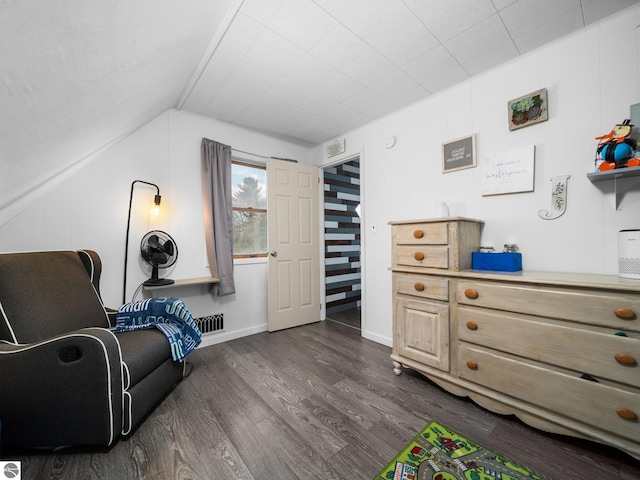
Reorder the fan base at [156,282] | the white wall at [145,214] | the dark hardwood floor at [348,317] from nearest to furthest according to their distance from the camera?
the white wall at [145,214] → the fan base at [156,282] → the dark hardwood floor at [348,317]

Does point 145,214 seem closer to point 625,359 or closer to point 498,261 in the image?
point 498,261

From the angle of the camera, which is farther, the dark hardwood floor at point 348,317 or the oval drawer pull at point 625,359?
the dark hardwood floor at point 348,317

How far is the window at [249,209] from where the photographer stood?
3.12 metres

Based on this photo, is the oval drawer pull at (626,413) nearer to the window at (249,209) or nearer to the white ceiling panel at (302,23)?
the white ceiling panel at (302,23)

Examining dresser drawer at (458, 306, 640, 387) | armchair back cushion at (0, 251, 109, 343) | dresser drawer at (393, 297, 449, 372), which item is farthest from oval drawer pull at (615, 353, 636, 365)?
armchair back cushion at (0, 251, 109, 343)

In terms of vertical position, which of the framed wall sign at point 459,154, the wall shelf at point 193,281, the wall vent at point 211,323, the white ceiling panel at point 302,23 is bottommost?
the wall vent at point 211,323

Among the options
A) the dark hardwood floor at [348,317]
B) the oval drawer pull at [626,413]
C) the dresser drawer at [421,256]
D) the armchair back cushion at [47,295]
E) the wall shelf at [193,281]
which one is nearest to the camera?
the oval drawer pull at [626,413]

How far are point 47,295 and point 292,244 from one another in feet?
7.29

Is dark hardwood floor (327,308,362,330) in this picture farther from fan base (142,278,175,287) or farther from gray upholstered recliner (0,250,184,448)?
gray upholstered recliner (0,250,184,448)

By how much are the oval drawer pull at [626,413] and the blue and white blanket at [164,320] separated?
2502mm

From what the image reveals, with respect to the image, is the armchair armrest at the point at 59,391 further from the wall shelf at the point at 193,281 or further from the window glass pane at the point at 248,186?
the window glass pane at the point at 248,186

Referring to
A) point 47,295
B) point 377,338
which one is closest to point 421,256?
point 377,338

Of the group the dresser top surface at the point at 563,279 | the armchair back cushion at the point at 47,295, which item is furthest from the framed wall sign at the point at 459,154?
the armchair back cushion at the point at 47,295

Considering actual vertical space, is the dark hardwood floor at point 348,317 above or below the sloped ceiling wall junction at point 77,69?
below
